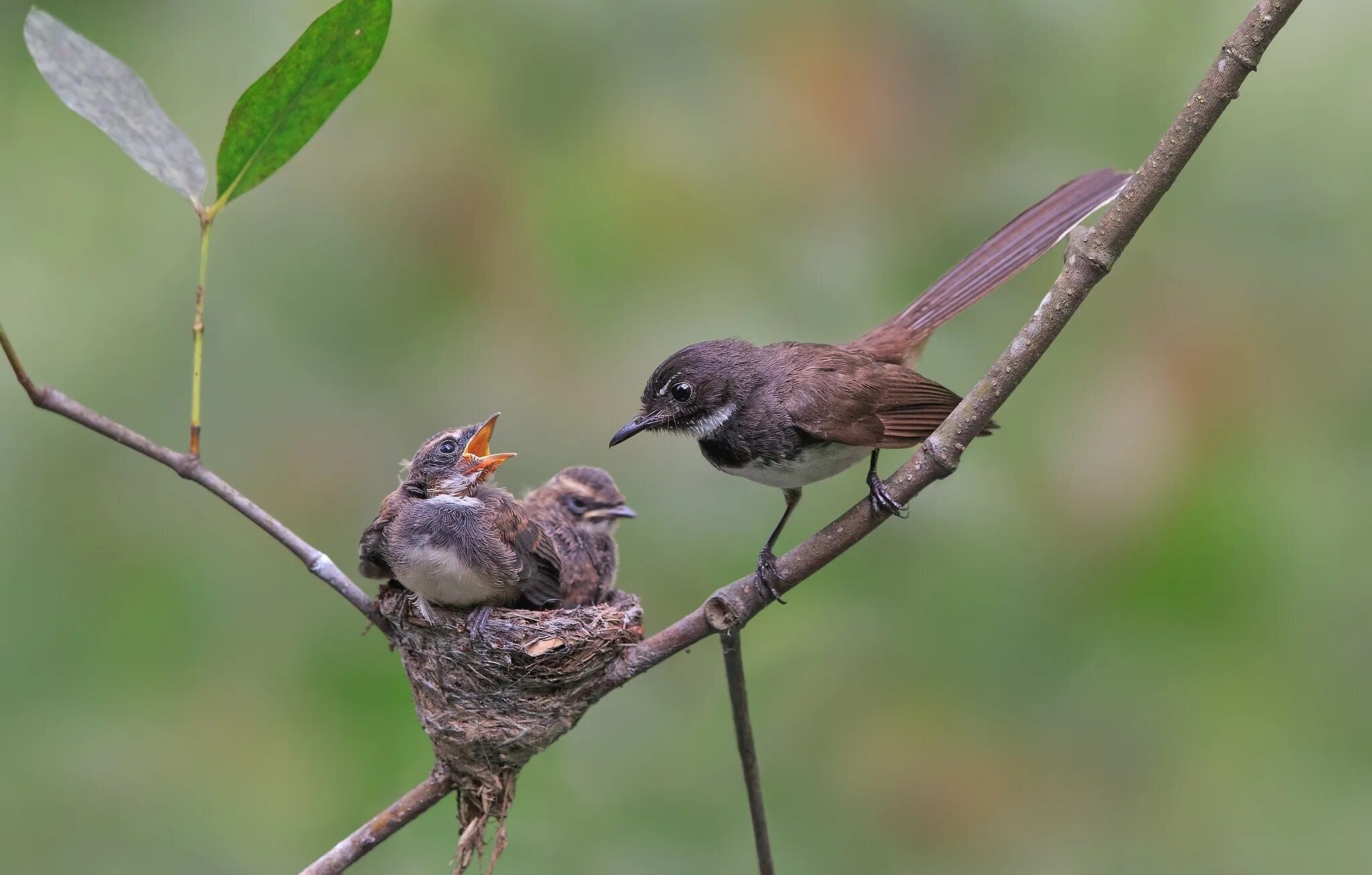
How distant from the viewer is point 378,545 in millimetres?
3656

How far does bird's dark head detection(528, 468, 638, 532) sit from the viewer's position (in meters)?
4.57

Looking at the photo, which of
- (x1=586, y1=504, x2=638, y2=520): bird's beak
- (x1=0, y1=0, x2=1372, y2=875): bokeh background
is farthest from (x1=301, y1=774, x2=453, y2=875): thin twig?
(x1=0, y1=0, x2=1372, y2=875): bokeh background

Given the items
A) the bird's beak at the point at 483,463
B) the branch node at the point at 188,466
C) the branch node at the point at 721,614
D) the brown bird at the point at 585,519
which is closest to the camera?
the branch node at the point at 188,466

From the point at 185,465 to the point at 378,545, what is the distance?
1361 millimetres

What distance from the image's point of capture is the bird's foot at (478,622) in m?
3.61

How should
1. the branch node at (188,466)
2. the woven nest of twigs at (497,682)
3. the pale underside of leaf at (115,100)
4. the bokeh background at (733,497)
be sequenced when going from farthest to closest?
the bokeh background at (733,497)
the woven nest of twigs at (497,682)
the branch node at (188,466)
the pale underside of leaf at (115,100)

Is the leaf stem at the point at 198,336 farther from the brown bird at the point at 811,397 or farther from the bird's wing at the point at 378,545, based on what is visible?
the bird's wing at the point at 378,545

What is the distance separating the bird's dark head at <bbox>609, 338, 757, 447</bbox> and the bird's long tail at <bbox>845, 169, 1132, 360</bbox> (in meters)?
0.53

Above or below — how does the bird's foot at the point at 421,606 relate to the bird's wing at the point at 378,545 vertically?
below

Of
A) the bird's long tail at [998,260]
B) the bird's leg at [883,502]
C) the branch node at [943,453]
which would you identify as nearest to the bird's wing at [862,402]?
the bird's long tail at [998,260]

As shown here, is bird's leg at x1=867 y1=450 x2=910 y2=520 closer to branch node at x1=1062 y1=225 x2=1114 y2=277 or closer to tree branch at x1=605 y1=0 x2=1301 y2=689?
tree branch at x1=605 y1=0 x2=1301 y2=689

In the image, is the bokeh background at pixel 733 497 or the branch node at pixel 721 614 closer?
the branch node at pixel 721 614

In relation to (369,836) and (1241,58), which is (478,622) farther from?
(1241,58)

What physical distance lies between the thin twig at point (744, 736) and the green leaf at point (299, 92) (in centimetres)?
132
